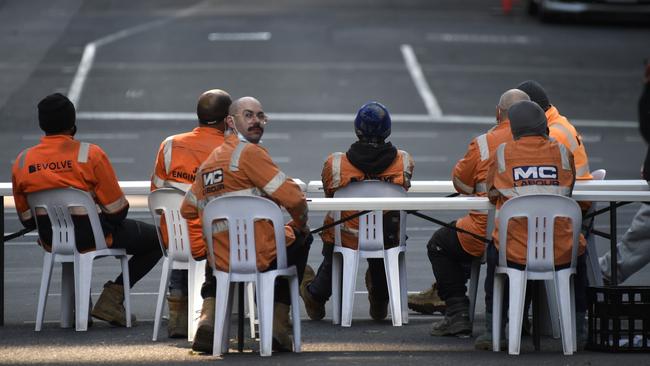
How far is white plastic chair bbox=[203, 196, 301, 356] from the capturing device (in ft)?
30.5

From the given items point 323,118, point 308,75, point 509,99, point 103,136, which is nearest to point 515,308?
point 509,99

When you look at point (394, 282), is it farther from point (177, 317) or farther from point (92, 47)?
point (92, 47)

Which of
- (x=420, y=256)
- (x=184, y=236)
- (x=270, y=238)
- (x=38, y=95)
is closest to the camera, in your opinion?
(x=270, y=238)

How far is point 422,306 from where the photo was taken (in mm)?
11477

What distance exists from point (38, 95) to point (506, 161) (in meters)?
18.9

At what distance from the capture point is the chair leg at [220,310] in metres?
9.34

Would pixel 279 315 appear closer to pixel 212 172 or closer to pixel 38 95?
pixel 212 172

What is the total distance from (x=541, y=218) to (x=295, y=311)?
1.57 metres

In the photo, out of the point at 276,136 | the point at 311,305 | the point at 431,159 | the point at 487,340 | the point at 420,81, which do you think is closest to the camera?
the point at 487,340

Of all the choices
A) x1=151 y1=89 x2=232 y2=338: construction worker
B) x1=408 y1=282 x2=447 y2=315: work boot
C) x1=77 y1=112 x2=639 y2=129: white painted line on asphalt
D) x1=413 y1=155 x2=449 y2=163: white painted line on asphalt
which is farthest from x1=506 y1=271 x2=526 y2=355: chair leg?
x1=77 y1=112 x2=639 y2=129: white painted line on asphalt

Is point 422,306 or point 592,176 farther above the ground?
point 592,176

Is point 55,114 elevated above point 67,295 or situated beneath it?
elevated above

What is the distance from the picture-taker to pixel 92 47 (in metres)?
32.4

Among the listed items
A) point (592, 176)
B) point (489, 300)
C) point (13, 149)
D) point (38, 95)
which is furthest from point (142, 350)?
point (38, 95)
